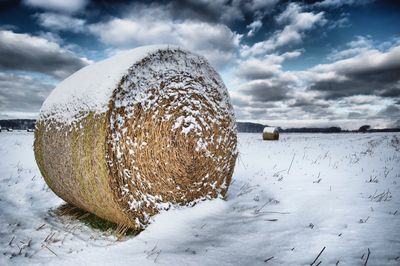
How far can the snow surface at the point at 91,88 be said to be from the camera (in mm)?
3293

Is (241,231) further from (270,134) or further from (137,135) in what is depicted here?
(270,134)

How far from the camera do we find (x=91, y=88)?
3.51m

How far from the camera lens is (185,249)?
2.93 metres

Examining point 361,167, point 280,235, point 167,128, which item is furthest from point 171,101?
point 361,167

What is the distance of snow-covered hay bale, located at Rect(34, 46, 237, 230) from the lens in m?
3.29

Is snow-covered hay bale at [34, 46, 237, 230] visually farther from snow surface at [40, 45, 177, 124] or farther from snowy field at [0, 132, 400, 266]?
snowy field at [0, 132, 400, 266]

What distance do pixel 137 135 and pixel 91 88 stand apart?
80 centimetres

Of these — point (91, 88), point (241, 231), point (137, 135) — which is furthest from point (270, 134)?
point (91, 88)

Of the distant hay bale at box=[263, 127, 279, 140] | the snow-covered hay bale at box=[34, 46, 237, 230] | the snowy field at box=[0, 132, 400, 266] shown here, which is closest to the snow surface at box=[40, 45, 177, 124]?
the snow-covered hay bale at box=[34, 46, 237, 230]

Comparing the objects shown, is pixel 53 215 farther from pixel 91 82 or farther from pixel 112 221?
pixel 91 82

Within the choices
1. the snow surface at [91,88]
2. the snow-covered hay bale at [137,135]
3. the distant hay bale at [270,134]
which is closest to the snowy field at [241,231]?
the snow-covered hay bale at [137,135]

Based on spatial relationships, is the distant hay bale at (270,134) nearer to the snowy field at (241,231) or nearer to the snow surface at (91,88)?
the snowy field at (241,231)

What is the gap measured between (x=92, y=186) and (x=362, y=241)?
9.62ft

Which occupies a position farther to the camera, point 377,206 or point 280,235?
point 377,206
